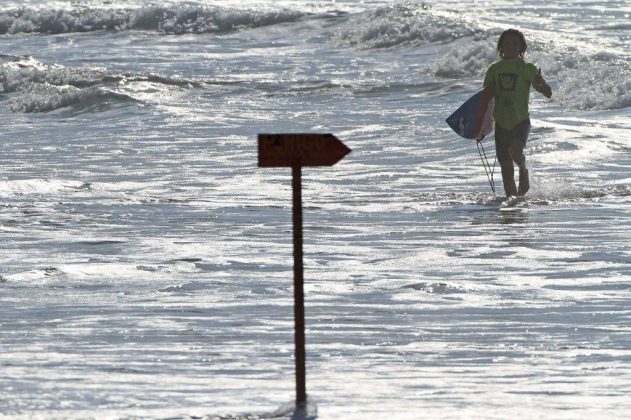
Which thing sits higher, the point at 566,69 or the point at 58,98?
the point at 566,69

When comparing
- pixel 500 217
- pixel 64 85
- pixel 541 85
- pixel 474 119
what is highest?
pixel 541 85

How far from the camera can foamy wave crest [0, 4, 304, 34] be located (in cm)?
4369

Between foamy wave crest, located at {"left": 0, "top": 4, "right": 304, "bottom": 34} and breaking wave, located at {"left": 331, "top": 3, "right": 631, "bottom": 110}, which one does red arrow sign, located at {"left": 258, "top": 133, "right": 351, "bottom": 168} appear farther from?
foamy wave crest, located at {"left": 0, "top": 4, "right": 304, "bottom": 34}

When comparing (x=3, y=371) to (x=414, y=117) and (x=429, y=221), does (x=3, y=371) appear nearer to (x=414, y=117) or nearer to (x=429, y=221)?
(x=429, y=221)

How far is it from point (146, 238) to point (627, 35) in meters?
27.0

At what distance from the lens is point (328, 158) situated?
6492mm

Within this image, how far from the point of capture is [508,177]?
48.1 ft

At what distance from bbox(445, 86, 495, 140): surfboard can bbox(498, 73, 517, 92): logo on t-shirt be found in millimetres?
296

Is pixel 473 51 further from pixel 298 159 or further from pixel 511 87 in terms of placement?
pixel 298 159

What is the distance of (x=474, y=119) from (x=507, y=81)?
621 mm

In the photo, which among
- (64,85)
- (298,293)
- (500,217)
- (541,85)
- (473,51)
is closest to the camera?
(298,293)

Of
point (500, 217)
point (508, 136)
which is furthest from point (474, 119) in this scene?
point (500, 217)

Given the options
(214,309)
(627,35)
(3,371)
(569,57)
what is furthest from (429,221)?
(627,35)

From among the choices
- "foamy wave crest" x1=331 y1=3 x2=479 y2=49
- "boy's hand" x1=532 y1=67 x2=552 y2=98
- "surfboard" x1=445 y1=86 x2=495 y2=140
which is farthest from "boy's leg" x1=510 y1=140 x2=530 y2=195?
"foamy wave crest" x1=331 y1=3 x2=479 y2=49
